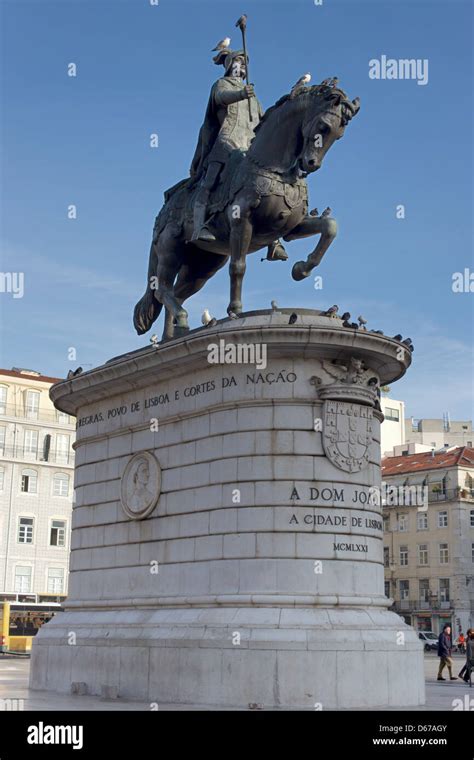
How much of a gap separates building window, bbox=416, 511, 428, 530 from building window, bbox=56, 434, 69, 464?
2904cm

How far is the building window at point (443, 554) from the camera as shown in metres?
76.6

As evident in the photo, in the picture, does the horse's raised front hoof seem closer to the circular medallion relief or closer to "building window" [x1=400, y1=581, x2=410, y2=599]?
the circular medallion relief

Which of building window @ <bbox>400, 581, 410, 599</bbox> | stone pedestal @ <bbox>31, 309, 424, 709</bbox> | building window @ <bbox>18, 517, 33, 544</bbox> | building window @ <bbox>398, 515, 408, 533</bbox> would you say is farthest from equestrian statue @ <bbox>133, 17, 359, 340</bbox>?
building window @ <bbox>398, 515, 408, 533</bbox>

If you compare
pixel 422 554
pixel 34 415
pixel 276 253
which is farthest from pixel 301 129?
pixel 422 554

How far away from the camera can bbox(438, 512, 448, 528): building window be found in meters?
77.4

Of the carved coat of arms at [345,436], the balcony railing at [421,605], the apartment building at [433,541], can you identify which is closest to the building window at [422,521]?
the apartment building at [433,541]

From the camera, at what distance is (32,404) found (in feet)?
226

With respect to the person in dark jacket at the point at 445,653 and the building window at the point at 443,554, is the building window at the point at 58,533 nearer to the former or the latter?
the building window at the point at 443,554

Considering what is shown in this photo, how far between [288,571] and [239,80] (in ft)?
34.3

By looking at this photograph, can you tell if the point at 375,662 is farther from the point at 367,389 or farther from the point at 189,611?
the point at 367,389

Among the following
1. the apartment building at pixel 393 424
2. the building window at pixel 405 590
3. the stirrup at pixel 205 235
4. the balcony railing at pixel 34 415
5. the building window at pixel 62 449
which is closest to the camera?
the stirrup at pixel 205 235

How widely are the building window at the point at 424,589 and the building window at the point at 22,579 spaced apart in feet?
102
